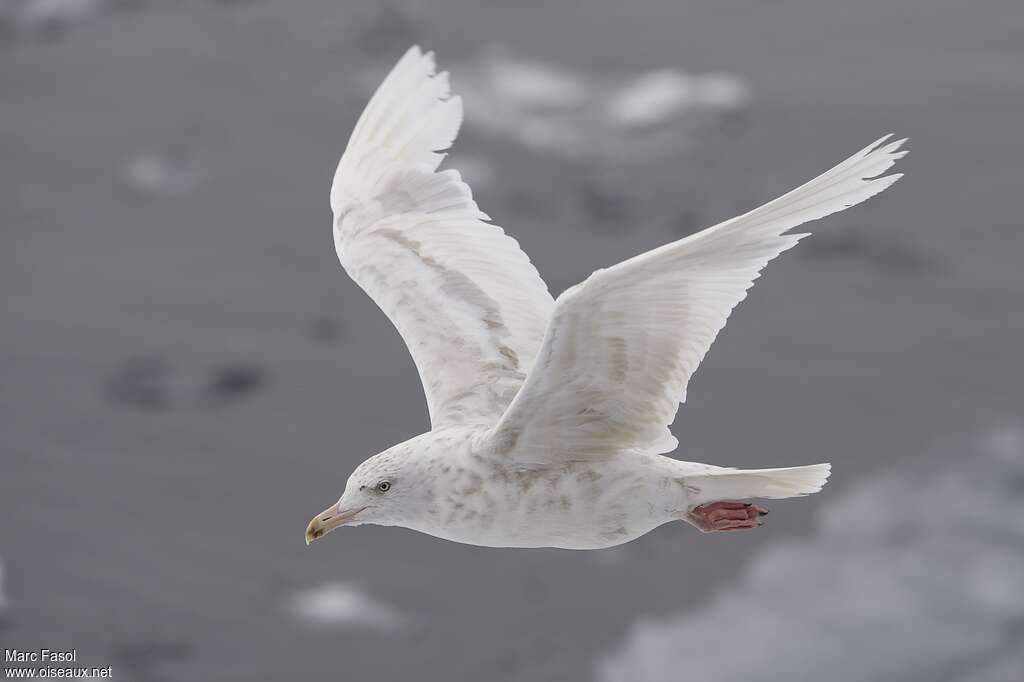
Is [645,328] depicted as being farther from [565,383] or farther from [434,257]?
[434,257]

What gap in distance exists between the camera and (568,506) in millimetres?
6574

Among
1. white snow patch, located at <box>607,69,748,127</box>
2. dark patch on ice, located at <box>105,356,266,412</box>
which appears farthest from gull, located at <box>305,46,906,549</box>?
white snow patch, located at <box>607,69,748,127</box>

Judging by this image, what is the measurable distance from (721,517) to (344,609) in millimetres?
30927

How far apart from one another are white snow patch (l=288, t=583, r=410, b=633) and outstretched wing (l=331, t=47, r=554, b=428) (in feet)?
90.4

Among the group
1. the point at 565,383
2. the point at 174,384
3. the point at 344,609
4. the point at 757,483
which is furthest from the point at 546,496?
the point at 174,384

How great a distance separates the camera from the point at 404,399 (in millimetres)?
33312

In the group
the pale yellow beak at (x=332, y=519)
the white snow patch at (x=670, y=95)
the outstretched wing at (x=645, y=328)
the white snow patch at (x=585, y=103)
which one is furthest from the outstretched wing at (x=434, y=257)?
the white snow patch at (x=670, y=95)

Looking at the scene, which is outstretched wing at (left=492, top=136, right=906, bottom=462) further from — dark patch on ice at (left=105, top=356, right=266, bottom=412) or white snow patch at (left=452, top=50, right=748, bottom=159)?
dark patch on ice at (left=105, top=356, right=266, bottom=412)

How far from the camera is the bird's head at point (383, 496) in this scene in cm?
664

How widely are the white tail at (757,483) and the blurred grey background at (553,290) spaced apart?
25118 millimetres

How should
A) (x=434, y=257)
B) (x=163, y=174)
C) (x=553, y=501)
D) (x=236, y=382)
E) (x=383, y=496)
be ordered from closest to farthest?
(x=553, y=501) → (x=383, y=496) → (x=434, y=257) → (x=236, y=382) → (x=163, y=174)

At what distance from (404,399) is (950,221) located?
17.1 metres

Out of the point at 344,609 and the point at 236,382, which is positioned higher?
the point at 236,382

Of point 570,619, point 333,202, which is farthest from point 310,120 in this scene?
point 333,202
